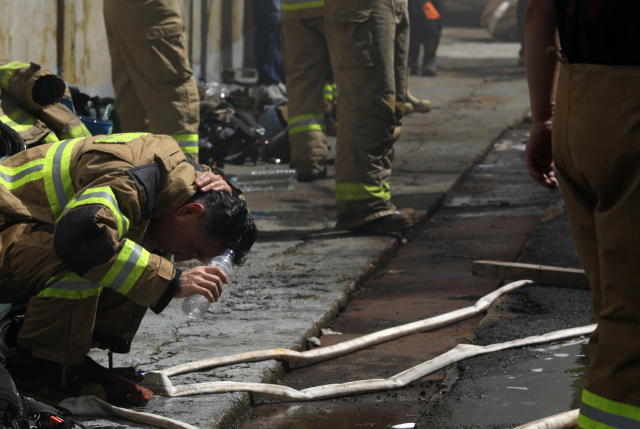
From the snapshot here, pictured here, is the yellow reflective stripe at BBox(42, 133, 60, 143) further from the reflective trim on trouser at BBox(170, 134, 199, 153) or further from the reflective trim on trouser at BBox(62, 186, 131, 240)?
the reflective trim on trouser at BBox(170, 134, 199, 153)

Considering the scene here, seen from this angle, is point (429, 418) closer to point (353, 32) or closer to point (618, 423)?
point (618, 423)

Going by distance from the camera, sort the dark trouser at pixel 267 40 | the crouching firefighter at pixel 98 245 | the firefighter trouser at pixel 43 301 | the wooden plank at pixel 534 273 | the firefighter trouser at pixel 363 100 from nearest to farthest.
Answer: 1. the crouching firefighter at pixel 98 245
2. the firefighter trouser at pixel 43 301
3. the wooden plank at pixel 534 273
4. the firefighter trouser at pixel 363 100
5. the dark trouser at pixel 267 40

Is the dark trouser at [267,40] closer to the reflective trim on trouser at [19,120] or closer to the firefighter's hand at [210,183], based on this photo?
the reflective trim on trouser at [19,120]

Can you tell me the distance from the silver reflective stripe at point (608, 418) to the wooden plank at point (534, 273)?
1.95m

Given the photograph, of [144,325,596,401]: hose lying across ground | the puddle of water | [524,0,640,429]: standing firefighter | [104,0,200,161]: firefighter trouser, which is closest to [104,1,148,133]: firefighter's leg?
[104,0,200,161]: firefighter trouser

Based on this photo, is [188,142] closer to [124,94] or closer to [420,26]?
[124,94]

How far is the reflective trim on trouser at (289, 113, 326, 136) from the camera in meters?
5.54

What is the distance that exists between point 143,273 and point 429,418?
0.85 meters

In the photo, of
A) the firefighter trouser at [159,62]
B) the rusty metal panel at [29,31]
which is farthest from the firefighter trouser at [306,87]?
the rusty metal panel at [29,31]

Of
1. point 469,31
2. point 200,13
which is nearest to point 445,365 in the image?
point 200,13

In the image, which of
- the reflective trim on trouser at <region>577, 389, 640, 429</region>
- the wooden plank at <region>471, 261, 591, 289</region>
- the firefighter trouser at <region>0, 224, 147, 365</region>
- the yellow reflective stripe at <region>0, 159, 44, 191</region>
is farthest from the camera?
the wooden plank at <region>471, 261, 591, 289</region>

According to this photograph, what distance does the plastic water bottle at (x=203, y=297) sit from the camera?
2.22 meters

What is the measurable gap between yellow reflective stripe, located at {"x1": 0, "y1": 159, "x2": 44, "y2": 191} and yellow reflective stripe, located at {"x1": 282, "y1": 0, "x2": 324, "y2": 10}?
10.2ft

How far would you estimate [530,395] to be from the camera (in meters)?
2.27
